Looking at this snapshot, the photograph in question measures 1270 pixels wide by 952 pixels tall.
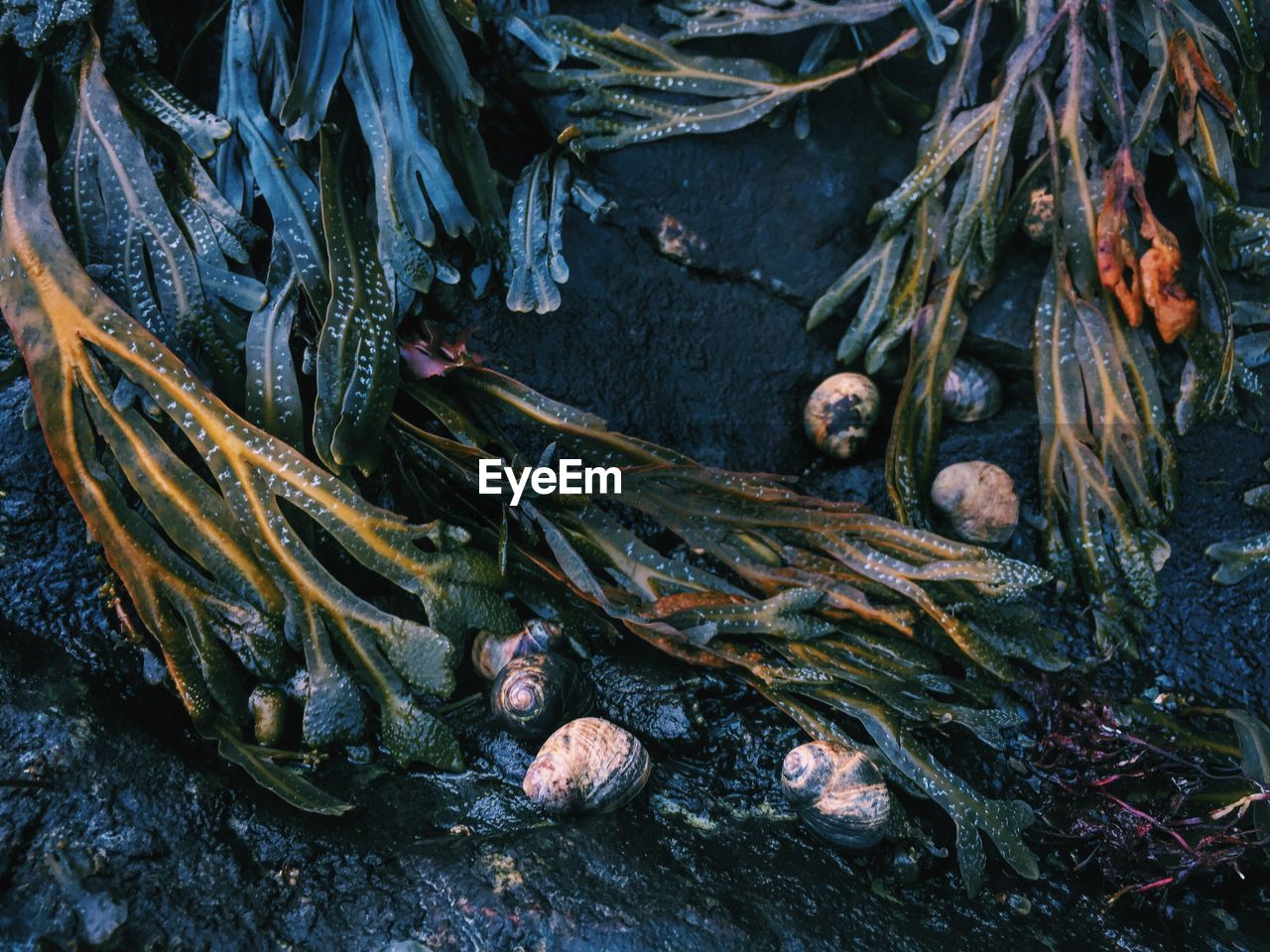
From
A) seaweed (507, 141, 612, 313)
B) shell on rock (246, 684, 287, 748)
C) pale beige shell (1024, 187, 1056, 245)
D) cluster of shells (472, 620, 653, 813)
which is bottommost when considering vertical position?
cluster of shells (472, 620, 653, 813)

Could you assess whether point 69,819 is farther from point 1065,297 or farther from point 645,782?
point 1065,297

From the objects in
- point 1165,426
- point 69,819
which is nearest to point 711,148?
point 1165,426

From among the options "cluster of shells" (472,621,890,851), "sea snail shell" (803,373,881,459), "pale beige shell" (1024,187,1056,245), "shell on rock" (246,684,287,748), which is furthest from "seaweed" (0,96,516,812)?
"pale beige shell" (1024,187,1056,245)

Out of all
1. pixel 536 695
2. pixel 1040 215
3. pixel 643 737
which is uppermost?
pixel 1040 215

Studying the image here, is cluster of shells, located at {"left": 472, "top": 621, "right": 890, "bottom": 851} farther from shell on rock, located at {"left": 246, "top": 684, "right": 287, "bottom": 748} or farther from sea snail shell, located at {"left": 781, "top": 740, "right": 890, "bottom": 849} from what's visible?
shell on rock, located at {"left": 246, "top": 684, "right": 287, "bottom": 748}

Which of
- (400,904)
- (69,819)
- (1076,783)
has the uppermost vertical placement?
(69,819)

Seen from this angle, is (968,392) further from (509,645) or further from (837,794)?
(509,645)

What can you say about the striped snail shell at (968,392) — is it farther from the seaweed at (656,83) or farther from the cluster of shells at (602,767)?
the cluster of shells at (602,767)

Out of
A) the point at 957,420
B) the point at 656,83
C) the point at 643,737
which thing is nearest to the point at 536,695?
the point at 643,737
